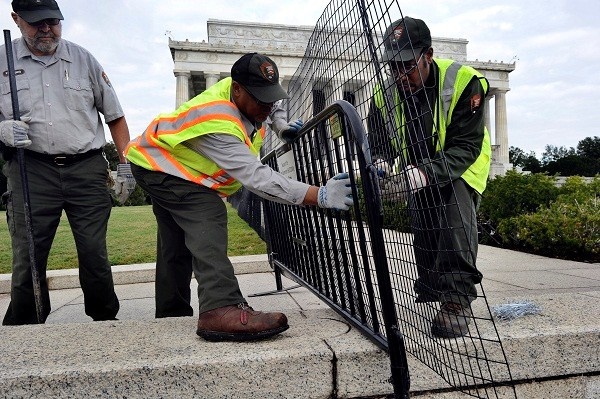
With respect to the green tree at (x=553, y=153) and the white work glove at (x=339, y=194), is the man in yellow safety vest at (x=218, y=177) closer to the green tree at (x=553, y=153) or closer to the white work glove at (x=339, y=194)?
the white work glove at (x=339, y=194)

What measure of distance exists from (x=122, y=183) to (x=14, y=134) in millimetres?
928

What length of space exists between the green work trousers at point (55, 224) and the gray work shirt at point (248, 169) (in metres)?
1.34

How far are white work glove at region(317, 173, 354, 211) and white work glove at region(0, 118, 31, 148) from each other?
209 cm

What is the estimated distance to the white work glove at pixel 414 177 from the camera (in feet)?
6.82

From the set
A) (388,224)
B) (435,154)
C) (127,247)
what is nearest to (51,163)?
(388,224)

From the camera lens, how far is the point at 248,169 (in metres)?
2.63

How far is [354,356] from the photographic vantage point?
2.29m

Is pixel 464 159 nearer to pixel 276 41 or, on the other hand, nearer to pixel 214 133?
pixel 214 133

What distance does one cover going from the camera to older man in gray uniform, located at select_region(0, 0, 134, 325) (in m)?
3.52

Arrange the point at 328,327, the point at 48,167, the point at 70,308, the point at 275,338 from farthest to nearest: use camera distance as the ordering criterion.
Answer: the point at 70,308 < the point at 48,167 < the point at 328,327 < the point at 275,338

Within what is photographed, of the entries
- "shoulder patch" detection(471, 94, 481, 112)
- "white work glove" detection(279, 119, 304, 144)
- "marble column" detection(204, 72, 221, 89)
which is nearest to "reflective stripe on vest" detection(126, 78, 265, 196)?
"white work glove" detection(279, 119, 304, 144)

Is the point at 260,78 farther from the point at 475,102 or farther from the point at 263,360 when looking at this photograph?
the point at 263,360

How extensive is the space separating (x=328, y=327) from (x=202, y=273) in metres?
0.70

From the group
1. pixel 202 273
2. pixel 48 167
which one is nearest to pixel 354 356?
pixel 202 273
